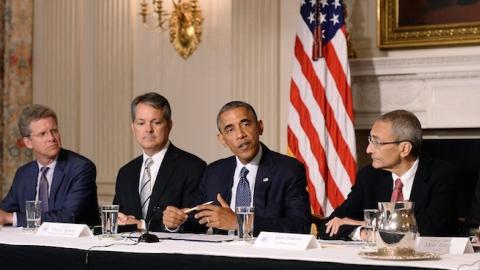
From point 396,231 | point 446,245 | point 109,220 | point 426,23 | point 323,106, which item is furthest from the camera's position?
point 426,23

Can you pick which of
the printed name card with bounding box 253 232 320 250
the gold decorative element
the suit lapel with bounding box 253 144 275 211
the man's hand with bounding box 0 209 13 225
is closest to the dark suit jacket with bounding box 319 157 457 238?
the suit lapel with bounding box 253 144 275 211

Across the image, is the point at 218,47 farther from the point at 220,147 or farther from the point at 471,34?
the point at 471,34

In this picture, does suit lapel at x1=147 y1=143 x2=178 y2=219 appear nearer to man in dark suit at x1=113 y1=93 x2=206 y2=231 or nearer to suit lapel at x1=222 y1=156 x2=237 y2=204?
man in dark suit at x1=113 y1=93 x2=206 y2=231

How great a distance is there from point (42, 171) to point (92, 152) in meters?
3.62

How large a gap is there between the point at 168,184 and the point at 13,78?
4.50m

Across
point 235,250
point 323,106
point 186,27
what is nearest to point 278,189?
point 235,250

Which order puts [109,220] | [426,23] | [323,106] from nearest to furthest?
[109,220] → [323,106] → [426,23]

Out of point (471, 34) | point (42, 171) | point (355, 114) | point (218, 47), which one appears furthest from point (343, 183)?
point (42, 171)

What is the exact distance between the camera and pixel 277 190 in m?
4.26

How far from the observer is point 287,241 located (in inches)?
125

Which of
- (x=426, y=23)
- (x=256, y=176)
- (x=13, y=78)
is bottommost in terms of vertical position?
(x=256, y=176)

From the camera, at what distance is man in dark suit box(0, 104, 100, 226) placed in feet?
15.4

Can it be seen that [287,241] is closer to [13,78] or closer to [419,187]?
[419,187]

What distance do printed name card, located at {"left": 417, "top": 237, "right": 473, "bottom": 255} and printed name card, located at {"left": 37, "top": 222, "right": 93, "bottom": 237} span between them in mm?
1384
